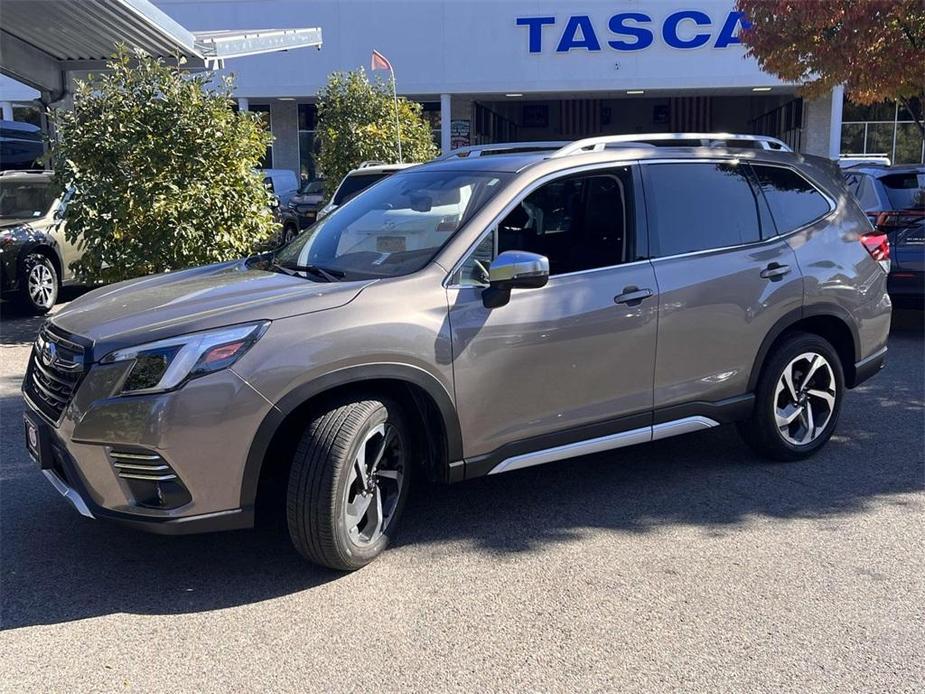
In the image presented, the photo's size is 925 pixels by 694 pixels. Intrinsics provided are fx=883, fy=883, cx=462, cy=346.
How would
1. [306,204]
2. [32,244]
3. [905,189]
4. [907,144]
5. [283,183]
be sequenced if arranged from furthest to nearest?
[907,144] < [283,183] < [306,204] < [32,244] < [905,189]

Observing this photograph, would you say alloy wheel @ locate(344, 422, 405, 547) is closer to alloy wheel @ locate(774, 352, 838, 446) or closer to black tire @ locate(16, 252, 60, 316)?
alloy wheel @ locate(774, 352, 838, 446)

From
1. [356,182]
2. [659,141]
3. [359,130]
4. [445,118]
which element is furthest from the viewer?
[445,118]

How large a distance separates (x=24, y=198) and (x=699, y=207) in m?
9.42

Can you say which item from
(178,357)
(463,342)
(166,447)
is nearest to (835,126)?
(463,342)

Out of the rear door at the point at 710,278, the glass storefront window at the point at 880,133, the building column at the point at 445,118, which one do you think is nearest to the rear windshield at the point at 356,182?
the rear door at the point at 710,278

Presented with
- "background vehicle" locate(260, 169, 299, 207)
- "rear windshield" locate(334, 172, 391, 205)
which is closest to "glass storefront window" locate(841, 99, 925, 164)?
"background vehicle" locate(260, 169, 299, 207)

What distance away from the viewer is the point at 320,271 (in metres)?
4.31

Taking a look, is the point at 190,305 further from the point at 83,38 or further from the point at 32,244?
the point at 83,38

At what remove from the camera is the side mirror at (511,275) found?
389cm

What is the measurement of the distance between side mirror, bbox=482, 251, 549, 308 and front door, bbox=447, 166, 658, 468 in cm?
6

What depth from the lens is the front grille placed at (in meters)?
3.57

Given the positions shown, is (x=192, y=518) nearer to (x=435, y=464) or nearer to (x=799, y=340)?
(x=435, y=464)

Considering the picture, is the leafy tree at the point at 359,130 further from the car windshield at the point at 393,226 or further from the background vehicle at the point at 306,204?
the car windshield at the point at 393,226

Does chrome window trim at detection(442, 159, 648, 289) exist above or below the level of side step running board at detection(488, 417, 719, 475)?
above
